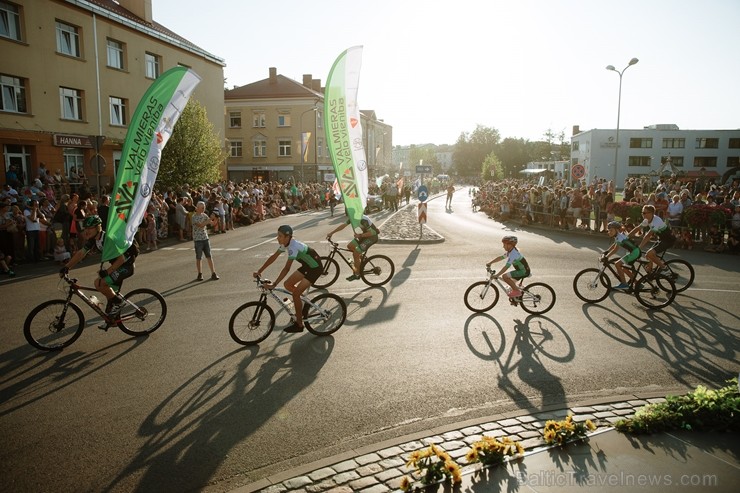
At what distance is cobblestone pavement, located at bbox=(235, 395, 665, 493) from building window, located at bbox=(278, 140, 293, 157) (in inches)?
2139

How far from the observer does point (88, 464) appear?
14.8 feet

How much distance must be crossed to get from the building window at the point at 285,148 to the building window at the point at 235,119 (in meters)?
5.28

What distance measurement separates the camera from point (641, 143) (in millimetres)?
69875

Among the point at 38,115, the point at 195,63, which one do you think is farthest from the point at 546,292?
the point at 195,63

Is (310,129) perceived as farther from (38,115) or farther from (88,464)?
(88,464)

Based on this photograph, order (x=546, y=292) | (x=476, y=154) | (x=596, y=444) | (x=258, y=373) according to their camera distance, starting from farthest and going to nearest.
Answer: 1. (x=476, y=154)
2. (x=546, y=292)
3. (x=258, y=373)
4. (x=596, y=444)

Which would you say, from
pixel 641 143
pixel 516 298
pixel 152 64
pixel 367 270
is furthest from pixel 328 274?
pixel 641 143

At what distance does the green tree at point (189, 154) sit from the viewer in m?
25.0

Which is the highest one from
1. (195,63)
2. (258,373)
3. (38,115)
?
(195,63)

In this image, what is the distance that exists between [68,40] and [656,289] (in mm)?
27803

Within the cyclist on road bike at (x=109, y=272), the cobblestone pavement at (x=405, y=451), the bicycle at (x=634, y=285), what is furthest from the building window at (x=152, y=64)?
the cobblestone pavement at (x=405, y=451)

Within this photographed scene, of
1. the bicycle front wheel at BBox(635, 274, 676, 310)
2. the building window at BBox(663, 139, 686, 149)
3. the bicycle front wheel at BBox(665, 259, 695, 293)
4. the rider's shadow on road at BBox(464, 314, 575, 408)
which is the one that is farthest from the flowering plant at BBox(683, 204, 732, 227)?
the building window at BBox(663, 139, 686, 149)

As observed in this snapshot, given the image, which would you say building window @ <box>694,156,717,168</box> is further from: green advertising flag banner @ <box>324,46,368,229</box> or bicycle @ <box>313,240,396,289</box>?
bicycle @ <box>313,240,396,289</box>

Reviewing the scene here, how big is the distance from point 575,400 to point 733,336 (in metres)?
4.15
